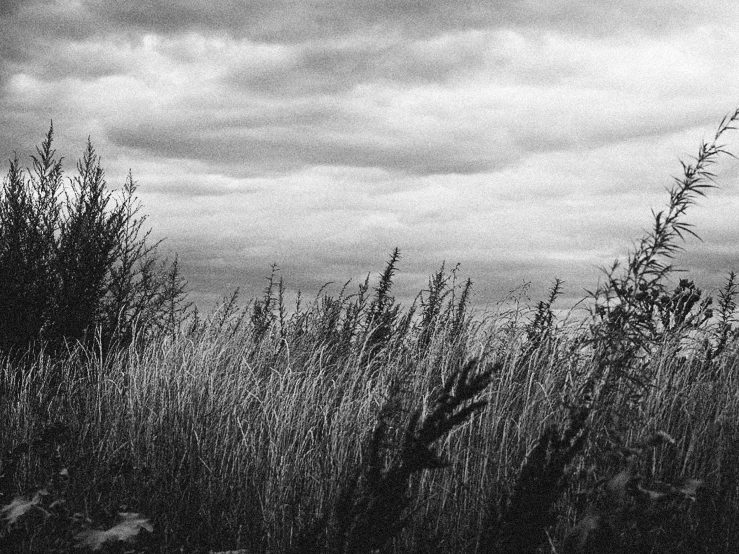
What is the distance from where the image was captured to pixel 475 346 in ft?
19.8

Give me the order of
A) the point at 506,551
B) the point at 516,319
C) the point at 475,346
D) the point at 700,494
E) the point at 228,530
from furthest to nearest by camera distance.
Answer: the point at 516,319
the point at 475,346
the point at 228,530
the point at 700,494
the point at 506,551

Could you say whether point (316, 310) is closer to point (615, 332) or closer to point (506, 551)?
point (615, 332)

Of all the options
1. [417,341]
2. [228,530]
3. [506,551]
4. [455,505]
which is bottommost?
[228,530]

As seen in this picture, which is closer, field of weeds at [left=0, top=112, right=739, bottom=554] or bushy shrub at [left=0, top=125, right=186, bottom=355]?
field of weeds at [left=0, top=112, right=739, bottom=554]

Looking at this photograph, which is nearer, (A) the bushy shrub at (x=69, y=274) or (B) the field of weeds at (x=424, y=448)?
(B) the field of weeds at (x=424, y=448)

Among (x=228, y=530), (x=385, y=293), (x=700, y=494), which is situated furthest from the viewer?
(x=385, y=293)

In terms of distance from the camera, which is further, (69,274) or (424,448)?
(69,274)

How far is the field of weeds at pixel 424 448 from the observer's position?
2.46 meters

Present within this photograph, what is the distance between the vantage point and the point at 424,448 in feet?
6.98

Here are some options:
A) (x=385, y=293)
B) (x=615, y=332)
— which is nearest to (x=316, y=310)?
(x=385, y=293)

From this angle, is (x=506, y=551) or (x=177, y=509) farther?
(x=177, y=509)

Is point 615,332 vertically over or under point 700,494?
over

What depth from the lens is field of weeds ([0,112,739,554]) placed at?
2455 millimetres

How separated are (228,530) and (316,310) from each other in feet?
13.2
